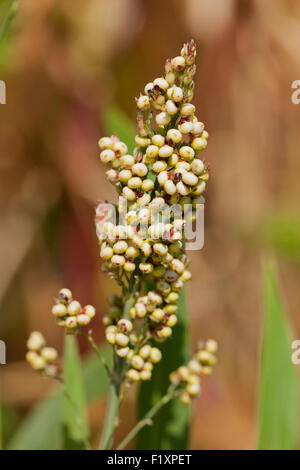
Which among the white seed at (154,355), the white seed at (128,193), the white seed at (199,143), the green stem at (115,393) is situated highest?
the white seed at (199,143)

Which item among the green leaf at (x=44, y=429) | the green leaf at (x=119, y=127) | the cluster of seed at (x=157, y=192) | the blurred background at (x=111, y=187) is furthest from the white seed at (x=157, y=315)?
the blurred background at (x=111, y=187)

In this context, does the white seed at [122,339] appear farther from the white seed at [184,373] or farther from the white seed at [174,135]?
the white seed at [174,135]

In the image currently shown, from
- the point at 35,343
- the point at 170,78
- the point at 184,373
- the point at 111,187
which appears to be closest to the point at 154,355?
the point at 184,373

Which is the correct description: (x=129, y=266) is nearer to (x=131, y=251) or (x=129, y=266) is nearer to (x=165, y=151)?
(x=131, y=251)

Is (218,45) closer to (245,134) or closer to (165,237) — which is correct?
(245,134)

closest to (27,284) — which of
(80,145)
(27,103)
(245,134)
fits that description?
(80,145)

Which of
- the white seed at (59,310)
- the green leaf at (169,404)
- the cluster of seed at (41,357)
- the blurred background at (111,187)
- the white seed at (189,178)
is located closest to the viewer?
the white seed at (189,178)

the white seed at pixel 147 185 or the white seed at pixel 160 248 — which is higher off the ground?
the white seed at pixel 147 185

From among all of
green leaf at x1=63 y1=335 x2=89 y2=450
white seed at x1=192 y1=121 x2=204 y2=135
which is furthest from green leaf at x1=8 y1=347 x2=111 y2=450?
white seed at x1=192 y1=121 x2=204 y2=135
